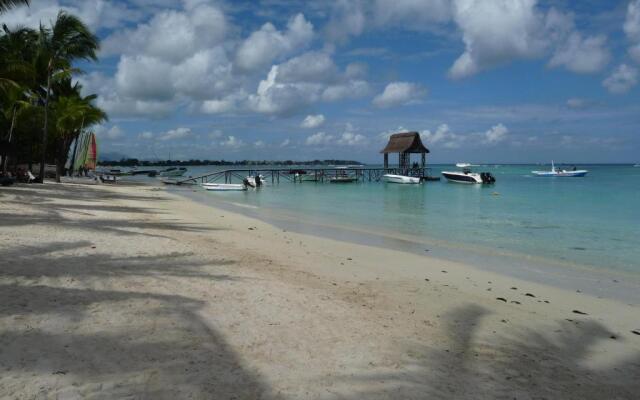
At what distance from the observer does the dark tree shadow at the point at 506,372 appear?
358 cm

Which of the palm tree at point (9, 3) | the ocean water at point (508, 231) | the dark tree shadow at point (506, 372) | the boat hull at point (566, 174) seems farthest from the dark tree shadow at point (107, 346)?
the boat hull at point (566, 174)

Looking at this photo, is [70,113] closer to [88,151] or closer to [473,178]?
[88,151]

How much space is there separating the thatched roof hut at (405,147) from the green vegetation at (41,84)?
34.8 m

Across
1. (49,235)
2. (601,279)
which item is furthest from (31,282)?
(601,279)

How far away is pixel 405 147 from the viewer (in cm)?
5888

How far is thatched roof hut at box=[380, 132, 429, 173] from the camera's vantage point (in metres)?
58.8

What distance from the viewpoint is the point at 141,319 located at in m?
4.48

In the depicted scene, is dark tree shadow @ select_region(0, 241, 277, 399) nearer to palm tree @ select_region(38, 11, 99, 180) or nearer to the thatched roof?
palm tree @ select_region(38, 11, 99, 180)

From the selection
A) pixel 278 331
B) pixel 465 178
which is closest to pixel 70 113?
pixel 278 331

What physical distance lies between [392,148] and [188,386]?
60242mm

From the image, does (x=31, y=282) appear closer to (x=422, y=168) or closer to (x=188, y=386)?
(x=188, y=386)

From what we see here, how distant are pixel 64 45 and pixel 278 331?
25.1m

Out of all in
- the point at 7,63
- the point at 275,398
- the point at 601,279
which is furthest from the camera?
the point at 7,63

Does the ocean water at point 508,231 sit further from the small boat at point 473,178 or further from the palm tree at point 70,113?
the small boat at point 473,178
